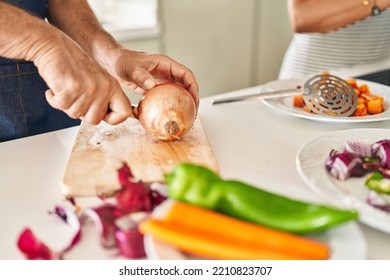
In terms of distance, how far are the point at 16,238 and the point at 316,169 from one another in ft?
1.44

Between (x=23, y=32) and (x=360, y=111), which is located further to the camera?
(x=360, y=111)

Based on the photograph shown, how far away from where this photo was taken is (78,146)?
803mm

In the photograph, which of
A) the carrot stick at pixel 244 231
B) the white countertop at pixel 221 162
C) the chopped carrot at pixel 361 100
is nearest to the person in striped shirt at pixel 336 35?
the chopped carrot at pixel 361 100

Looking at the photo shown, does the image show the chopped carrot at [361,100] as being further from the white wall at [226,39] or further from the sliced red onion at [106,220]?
the white wall at [226,39]

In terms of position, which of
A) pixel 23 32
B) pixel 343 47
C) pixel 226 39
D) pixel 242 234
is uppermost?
pixel 23 32

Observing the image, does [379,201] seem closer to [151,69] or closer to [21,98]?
[151,69]

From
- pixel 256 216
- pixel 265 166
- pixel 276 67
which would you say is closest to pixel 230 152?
pixel 265 166

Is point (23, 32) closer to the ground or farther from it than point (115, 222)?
farther from it

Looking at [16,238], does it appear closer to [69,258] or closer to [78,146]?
[69,258]

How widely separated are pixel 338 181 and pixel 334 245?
0.62 ft

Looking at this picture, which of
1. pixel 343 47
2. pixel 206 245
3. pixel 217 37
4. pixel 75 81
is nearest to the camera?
pixel 206 245

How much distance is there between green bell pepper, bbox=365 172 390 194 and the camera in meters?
0.63

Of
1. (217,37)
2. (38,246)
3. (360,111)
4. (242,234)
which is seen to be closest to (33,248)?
(38,246)

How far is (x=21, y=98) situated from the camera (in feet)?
3.44
